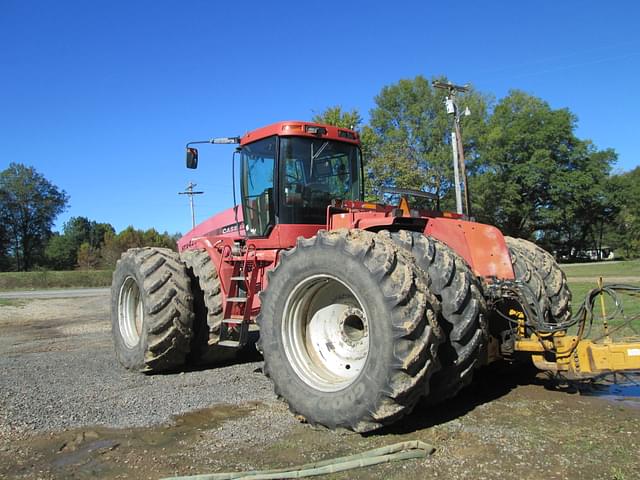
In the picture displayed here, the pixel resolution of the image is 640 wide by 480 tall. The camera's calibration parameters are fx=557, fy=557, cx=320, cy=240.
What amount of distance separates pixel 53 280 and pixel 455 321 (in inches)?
1503

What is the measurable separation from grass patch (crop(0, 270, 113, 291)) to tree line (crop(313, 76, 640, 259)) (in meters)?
23.0

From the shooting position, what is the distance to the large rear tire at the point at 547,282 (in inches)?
221

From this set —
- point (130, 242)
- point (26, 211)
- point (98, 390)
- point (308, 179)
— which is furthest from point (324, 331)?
point (26, 211)

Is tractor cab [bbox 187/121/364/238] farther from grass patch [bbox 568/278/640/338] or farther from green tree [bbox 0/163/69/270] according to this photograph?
green tree [bbox 0/163/69/270]

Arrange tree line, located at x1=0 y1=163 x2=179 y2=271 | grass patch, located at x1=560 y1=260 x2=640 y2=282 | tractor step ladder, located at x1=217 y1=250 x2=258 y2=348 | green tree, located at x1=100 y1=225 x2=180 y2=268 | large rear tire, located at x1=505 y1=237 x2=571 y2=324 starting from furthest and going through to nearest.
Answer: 1. tree line, located at x1=0 y1=163 x2=179 y2=271
2. green tree, located at x1=100 y1=225 x2=180 y2=268
3. grass patch, located at x1=560 y1=260 x2=640 y2=282
4. tractor step ladder, located at x1=217 y1=250 x2=258 y2=348
5. large rear tire, located at x1=505 y1=237 x2=571 y2=324

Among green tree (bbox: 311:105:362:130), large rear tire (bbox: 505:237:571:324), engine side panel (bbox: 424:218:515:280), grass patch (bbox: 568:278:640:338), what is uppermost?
green tree (bbox: 311:105:362:130)

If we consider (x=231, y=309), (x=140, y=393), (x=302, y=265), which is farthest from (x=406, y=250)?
(x=140, y=393)

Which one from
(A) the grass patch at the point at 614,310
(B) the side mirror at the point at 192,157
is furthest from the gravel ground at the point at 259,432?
(B) the side mirror at the point at 192,157

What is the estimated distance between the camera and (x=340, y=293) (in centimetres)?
507

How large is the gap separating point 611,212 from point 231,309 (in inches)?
2122

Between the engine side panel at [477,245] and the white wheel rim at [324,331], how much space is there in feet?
3.66

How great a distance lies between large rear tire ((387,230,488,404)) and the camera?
4.37 m

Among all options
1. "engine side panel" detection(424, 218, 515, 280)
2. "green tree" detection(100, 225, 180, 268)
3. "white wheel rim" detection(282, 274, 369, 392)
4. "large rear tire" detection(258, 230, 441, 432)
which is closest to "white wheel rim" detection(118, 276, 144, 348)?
"large rear tire" detection(258, 230, 441, 432)

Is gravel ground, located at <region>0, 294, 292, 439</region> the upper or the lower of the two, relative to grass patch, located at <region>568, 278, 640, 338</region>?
lower
